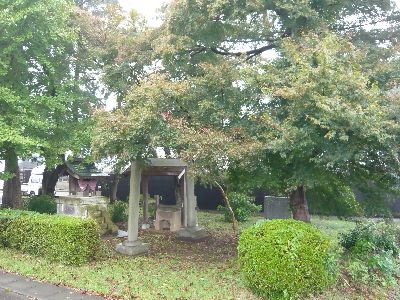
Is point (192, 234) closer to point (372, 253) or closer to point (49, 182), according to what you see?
point (372, 253)

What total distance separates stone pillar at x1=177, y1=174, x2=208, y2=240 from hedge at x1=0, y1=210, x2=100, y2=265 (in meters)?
4.04

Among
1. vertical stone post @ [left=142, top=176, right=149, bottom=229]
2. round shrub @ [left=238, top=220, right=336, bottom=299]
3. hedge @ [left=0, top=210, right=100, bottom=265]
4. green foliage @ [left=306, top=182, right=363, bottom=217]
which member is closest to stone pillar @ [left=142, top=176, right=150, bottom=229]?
vertical stone post @ [left=142, top=176, right=149, bottom=229]

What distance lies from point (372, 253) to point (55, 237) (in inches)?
267

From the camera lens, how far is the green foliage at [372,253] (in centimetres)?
731

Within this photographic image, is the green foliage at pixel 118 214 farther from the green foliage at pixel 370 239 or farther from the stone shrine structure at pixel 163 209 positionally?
the green foliage at pixel 370 239

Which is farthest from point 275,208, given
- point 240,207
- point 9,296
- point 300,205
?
point 9,296

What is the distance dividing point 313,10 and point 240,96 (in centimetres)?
242

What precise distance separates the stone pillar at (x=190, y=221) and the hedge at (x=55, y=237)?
159 inches

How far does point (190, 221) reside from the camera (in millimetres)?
12430

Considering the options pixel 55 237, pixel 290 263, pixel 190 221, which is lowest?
pixel 290 263

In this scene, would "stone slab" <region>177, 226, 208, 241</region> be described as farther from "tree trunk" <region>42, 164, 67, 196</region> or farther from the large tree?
"tree trunk" <region>42, 164, 67, 196</region>

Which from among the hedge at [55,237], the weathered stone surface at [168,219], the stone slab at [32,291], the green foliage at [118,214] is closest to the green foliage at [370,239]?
the stone slab at [32,291]

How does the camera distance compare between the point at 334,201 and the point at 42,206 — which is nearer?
the point at 334,201

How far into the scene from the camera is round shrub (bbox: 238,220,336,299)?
5.87 meters
